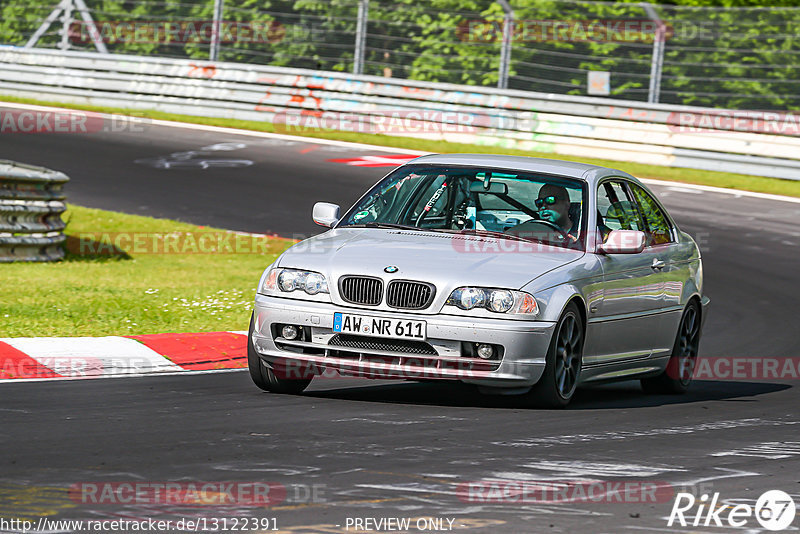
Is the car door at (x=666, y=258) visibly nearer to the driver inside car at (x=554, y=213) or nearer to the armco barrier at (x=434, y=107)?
the driver inside car at (x=554, y=213)

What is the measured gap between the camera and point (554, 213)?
923cm

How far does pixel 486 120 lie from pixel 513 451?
17683mm

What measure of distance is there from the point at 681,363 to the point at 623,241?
1.67 metres

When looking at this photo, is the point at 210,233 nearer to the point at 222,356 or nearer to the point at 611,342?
the point at 222,356

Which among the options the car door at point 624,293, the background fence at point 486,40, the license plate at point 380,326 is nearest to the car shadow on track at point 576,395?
the car door at point 624,293

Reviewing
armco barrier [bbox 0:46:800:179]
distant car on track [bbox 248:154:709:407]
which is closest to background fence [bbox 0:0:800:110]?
armco barrier [bbox 0:46:800:179]

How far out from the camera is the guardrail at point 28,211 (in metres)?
13.8

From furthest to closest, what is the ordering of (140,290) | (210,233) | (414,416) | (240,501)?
(210,233), (140,290), (414,416), (240,501)

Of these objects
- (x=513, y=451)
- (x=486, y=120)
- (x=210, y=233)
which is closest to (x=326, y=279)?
(x=513, y=451)

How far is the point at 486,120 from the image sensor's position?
24.3 m

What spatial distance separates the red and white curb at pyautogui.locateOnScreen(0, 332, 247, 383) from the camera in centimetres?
923

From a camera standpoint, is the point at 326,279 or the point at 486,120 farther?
the point at 486,120

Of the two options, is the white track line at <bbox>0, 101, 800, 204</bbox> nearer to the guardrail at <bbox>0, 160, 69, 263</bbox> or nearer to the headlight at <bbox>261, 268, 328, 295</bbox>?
the guardrail at <bbox>0, 160, 69, 263</bbox>

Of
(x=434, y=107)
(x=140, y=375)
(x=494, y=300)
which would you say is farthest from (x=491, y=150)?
(x=494, y=300)
